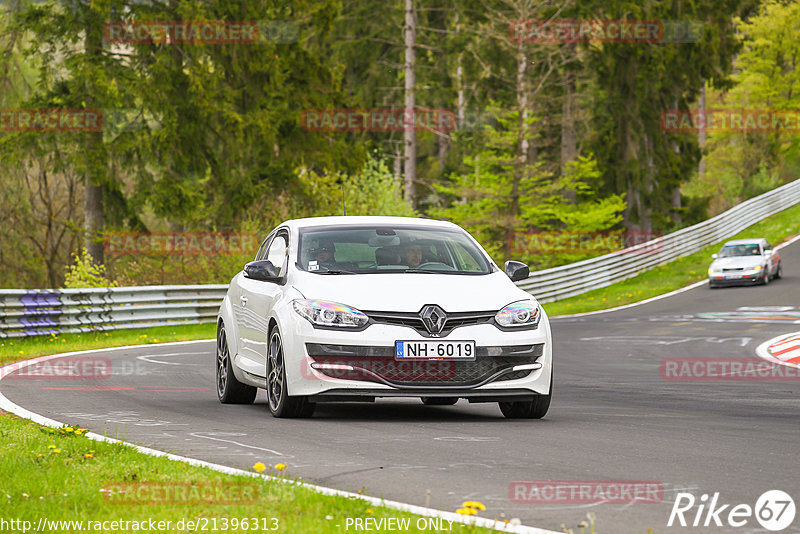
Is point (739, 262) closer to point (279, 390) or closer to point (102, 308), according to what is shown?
point (102, 308)

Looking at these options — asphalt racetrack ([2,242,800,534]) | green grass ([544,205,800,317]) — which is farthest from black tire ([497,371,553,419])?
green grass ([544,205,800,317])

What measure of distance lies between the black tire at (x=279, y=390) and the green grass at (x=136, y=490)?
7.21 feet

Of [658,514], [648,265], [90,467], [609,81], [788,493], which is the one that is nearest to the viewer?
[658,514]

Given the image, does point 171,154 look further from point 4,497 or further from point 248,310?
point 4,497

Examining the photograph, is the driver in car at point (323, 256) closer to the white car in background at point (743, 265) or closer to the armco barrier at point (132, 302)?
the armco barrier at point (132, 302)

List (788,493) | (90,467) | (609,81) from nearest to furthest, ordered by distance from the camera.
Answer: (788,493), (90,467), (609,81)

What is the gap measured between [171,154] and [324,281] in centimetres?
2856

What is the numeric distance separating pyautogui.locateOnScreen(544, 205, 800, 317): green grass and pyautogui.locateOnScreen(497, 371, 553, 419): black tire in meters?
23.5

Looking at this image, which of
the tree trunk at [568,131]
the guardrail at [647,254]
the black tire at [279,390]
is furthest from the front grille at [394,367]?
the tree trunk at [568,131]

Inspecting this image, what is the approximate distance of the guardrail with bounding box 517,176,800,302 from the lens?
39625 millimetres

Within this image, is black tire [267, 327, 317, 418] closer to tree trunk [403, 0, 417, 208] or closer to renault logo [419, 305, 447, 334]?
renault logo [419, 305, 447, 334]

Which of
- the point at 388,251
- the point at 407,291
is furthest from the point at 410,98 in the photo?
the point at 407,291

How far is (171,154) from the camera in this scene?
3769cm

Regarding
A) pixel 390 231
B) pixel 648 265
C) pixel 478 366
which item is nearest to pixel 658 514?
pixel 478 366
